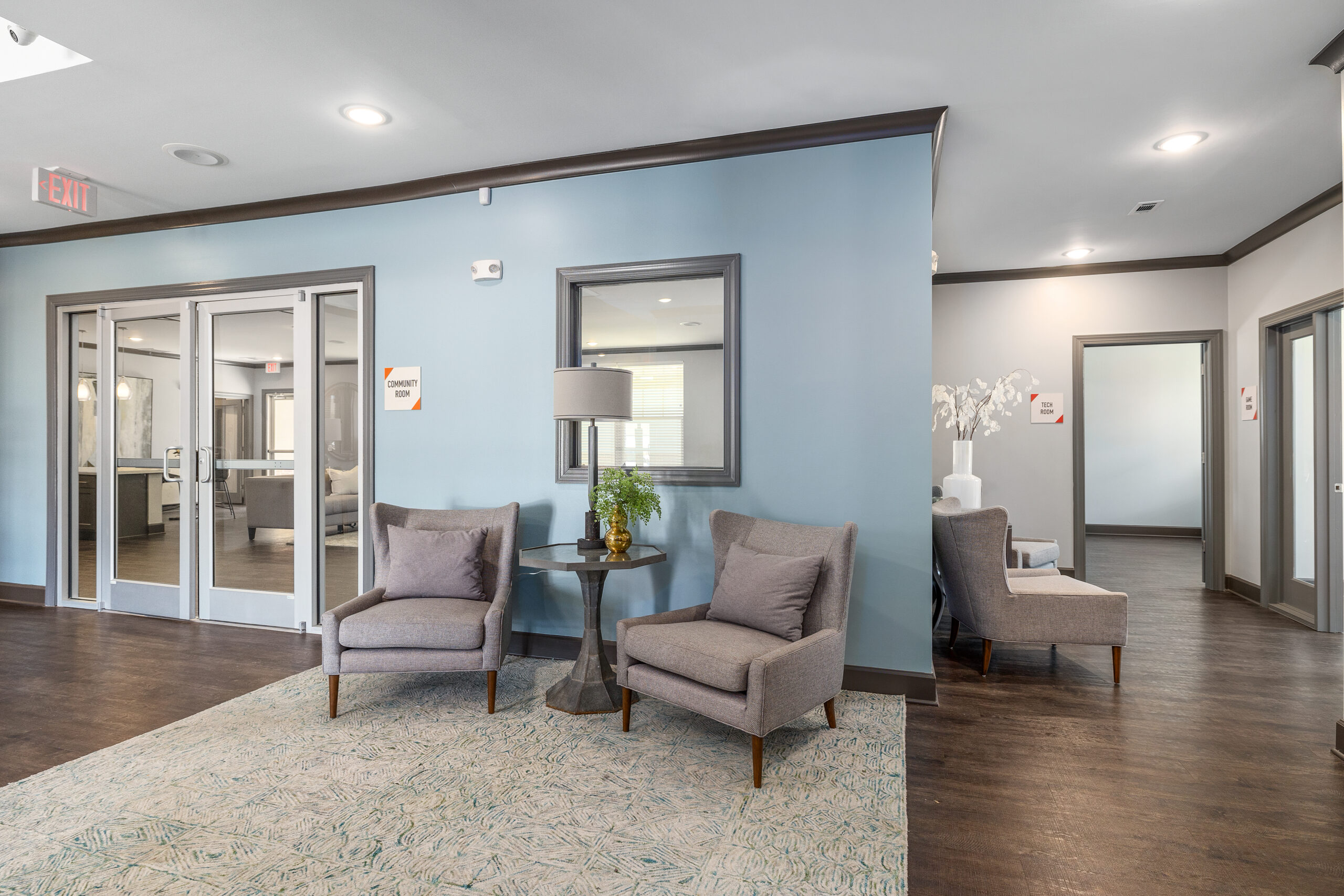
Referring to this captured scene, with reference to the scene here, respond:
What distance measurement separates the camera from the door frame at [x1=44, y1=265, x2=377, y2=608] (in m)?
4.26

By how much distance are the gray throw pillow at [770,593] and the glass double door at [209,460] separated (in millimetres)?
2893

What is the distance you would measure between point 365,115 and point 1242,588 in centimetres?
692

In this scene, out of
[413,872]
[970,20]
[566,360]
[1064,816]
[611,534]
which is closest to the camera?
[413,872]

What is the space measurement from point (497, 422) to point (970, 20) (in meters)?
2.93

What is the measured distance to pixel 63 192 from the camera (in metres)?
3.79

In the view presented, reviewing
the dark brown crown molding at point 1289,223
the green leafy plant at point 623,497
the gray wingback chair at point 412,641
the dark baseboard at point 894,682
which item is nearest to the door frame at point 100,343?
the gray wingback chair at point 412,641

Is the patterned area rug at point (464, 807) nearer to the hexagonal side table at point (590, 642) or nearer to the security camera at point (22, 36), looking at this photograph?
the hexagonal side table at point (590, 642)

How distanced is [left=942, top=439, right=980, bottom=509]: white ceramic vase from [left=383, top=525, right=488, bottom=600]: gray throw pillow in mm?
2995

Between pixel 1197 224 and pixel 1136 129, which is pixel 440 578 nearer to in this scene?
pixel 1136 129

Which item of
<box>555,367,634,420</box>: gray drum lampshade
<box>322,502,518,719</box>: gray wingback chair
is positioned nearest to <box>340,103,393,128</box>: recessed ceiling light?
<box>555,367,634,420</box>: gray drum lampshade

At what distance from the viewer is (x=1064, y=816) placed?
2.27 metres

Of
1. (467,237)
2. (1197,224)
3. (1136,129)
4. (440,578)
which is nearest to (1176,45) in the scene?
(1136,129)

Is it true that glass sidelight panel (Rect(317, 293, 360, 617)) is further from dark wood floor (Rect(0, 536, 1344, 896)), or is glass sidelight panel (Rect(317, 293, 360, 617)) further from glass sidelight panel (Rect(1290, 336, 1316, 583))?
glass sidelight panel (Rect(1290, 336, 1316, 583))

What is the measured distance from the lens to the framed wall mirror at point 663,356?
11.8 ft
